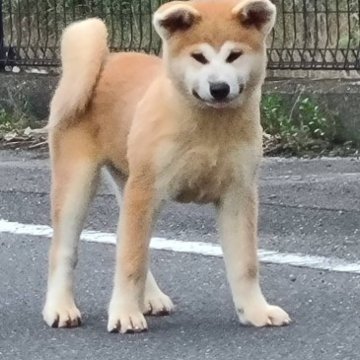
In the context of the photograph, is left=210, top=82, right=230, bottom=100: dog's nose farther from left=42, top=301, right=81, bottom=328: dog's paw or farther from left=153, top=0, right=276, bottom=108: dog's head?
left=42, top=301, right=81, bottom=328: dog's paw

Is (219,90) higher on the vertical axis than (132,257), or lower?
higher

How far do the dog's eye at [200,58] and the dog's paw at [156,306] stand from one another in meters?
1.16

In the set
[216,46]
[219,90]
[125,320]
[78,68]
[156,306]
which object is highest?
[216,46]

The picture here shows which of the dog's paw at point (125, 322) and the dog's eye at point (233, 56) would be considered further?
the dog's paw at point (125, 322)

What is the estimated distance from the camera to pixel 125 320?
17.6ft

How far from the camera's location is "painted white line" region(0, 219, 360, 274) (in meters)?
6.46

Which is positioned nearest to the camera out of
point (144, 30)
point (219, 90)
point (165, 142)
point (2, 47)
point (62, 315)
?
point (219, 90)

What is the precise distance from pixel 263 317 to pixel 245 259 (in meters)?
0.23

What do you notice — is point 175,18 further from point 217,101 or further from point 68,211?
point 68,211

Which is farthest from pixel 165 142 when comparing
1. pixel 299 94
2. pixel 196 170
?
pixel 299 94

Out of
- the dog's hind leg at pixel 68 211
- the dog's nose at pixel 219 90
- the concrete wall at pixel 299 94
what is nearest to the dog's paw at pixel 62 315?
the dog's hind leg at pixel 68 211

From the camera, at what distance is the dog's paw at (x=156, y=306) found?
18.8 ft

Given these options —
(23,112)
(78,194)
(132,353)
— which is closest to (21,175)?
(23,112)

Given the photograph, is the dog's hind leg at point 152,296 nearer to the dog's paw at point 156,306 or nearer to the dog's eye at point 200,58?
the dog's paw at point 156,306
